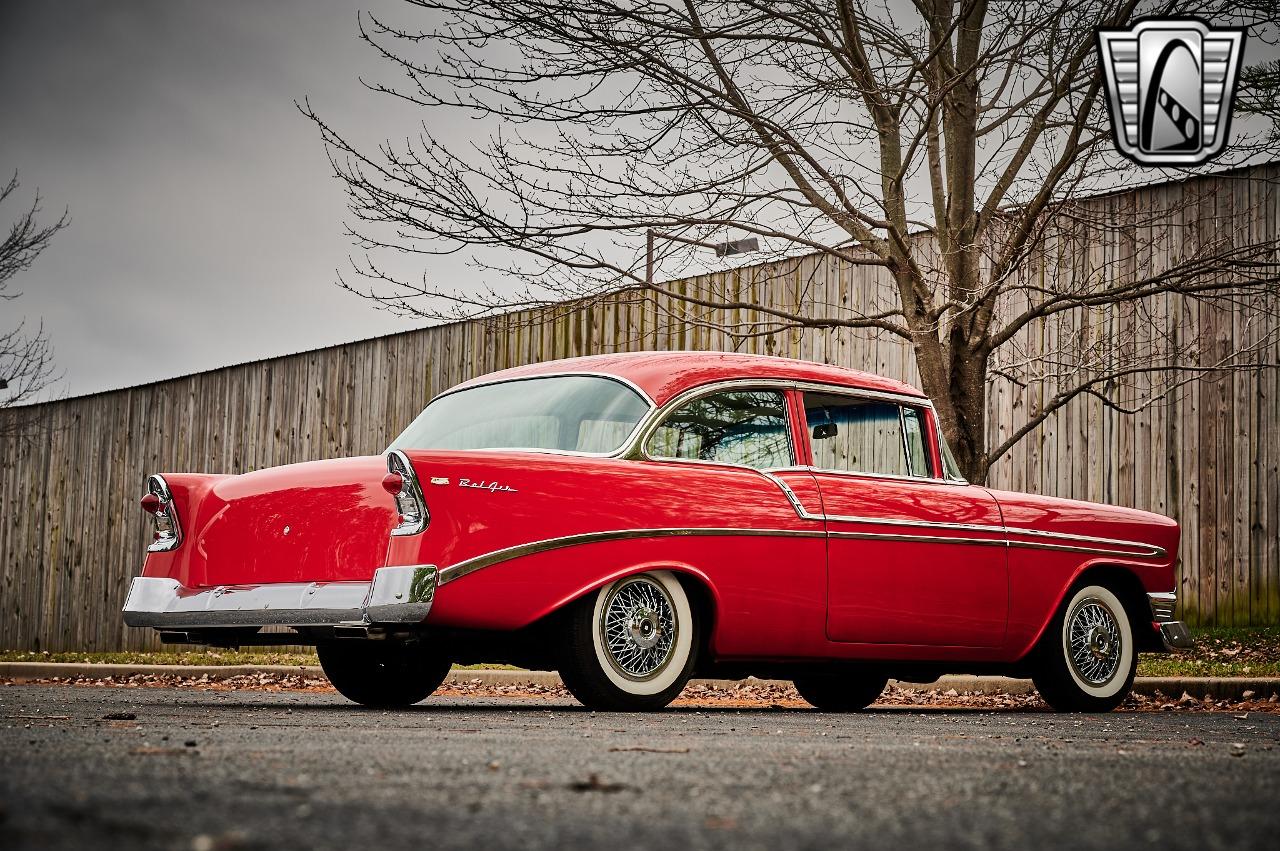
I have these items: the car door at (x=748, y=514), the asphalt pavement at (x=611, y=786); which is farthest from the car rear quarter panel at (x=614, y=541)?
the asphalt pavement at (x=611, y=786)

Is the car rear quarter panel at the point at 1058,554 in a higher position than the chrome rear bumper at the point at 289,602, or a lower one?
higher

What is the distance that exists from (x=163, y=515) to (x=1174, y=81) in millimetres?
6976

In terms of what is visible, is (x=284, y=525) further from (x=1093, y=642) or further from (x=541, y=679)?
(x=541, y=679)

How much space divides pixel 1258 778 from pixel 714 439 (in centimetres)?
347

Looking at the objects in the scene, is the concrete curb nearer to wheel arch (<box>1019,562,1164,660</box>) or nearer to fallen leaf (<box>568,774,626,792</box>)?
wheel arch (<box>1019,562,1164,660</box>)

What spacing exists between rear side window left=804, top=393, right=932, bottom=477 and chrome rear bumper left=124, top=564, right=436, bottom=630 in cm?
227

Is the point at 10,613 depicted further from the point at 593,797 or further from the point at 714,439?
the point at 593,797

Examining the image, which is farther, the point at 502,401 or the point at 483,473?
the point at 502,401

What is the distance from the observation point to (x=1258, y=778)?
3525 millimetres

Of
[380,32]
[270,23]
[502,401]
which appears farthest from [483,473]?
[270,23]

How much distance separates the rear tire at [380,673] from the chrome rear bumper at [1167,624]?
12.9ft

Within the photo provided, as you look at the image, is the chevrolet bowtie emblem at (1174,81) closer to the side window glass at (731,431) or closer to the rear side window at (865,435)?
the rear side window at (865,435)

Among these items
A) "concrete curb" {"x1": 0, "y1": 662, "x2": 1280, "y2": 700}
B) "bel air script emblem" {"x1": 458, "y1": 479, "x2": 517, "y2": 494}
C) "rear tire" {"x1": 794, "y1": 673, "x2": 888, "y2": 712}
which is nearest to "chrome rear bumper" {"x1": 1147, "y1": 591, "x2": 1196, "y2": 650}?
"concrete curb" {"x1": 0, "y1": 662, "x2": 1280, "y2": 700}

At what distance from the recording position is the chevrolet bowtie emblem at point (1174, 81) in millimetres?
9406
